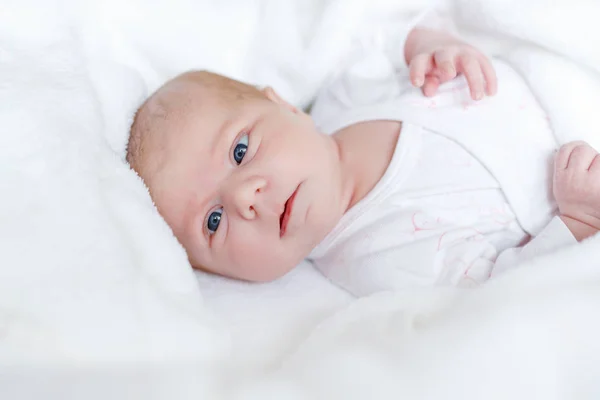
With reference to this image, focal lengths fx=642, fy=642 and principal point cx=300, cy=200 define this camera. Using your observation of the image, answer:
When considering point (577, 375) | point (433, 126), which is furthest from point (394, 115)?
point (577, 375)

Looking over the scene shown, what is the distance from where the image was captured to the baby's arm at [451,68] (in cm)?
115

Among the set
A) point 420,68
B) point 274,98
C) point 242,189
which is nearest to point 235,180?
point 242,189

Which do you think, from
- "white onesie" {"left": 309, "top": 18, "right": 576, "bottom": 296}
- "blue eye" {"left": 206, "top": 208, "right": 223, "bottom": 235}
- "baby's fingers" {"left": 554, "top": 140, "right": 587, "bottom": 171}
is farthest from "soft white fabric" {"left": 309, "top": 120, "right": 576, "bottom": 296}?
"blue eye" {"left": 206, "top": 208, "right": 223, "bottom": 235}

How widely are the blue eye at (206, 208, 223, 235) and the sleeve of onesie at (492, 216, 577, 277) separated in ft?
1.46

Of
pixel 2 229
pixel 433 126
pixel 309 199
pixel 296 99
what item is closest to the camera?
pixel 2 229

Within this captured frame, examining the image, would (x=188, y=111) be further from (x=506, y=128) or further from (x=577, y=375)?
(x=577, y=375)

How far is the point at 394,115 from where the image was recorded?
3.94ft

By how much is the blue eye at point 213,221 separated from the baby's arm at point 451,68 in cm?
43

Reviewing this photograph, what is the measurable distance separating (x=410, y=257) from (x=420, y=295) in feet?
0.73

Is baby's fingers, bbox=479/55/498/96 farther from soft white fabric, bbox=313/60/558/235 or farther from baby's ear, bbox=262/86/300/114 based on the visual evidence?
baby's ear, bbox=262/86/300/114

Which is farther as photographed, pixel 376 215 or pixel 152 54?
pixel 152 54

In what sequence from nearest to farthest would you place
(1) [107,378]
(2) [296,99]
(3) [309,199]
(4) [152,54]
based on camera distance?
(1) [107,378] → (3) [309,199] → (4) [152,54] → (2) [296,99]

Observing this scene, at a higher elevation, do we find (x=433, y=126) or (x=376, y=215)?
(x=433, y=126)

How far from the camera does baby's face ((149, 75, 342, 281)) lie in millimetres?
1027
